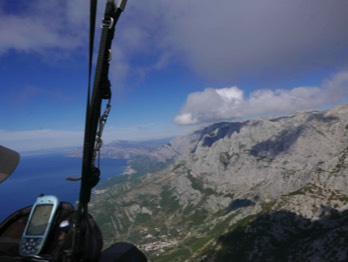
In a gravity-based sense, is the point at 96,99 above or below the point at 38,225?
above

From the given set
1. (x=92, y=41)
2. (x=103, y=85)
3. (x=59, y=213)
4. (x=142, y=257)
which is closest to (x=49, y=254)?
(x=59, y=213)

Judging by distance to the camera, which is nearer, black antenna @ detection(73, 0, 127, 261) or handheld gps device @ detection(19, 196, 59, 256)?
black antenna @ detection(73, 0, 127, 261)

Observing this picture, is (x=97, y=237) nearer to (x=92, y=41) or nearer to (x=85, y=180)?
(x=85, y=180)

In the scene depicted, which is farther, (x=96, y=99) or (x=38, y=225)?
(x=38, y=225)

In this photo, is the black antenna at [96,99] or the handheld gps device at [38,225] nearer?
the black antenna at [96,99]

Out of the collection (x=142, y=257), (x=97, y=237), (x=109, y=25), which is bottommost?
(x=142, y=257)

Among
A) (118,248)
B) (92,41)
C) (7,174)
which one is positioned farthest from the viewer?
(118,248)

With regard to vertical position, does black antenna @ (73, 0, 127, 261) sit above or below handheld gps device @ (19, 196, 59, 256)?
above

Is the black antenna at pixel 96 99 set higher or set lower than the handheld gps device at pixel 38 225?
higher
